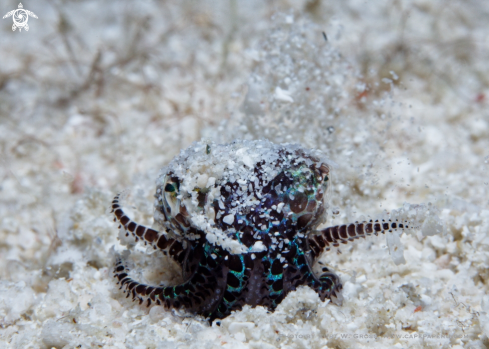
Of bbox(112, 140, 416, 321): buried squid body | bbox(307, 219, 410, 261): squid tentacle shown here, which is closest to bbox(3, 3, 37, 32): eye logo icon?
bbox(112, 140, 416, 321): buried squid body

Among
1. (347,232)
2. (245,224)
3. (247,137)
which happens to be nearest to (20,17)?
(247,137)

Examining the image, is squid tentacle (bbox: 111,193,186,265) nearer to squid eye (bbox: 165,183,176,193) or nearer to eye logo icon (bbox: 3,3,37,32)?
squid eye (bbox: 165,183,176,193)

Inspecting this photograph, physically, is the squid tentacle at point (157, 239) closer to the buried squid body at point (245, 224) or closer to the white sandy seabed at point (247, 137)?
the buried squid body at point (245, 224)

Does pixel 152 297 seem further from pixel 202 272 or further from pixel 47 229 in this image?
pixel 47 229

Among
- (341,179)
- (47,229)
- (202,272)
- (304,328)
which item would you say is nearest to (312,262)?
(304,328)

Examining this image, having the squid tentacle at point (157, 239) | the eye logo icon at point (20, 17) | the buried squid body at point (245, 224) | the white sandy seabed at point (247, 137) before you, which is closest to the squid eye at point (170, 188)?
the buried squid body at point (245, 224)
